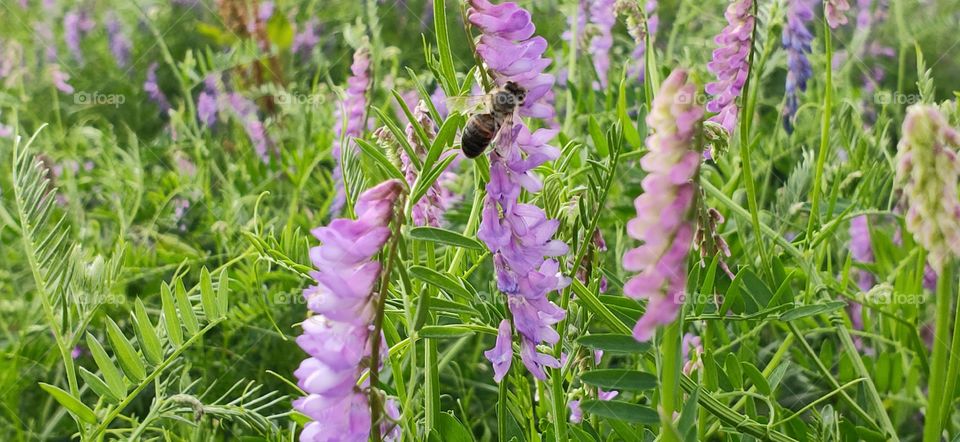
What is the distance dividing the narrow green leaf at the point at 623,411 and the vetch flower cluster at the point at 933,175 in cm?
25

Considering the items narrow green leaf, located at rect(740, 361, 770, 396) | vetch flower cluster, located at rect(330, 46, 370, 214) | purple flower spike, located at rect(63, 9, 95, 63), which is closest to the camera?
narrow green leaf, located at rect(740, 361, 770, 396)

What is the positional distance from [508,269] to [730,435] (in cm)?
36

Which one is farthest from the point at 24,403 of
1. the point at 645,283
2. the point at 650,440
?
the point at 645,283

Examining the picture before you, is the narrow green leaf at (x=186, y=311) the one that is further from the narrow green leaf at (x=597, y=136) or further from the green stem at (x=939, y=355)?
the green stem at (x=939, y=355)

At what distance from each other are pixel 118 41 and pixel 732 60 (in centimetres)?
322

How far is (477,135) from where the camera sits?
88 centimetres

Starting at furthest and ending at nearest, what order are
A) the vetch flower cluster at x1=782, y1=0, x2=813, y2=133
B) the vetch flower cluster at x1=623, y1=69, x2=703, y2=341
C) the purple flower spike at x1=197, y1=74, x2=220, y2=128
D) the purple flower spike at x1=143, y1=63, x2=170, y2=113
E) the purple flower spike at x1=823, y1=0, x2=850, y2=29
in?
the purple flower spike at x1=143, y1=63, x2=170, y2=113 < the purple flower spike at x1=197, y1=74, x2=220, y2=128 < the vetch flower cluster at x1=782, y1=0, x2=813, y2=133 < the purple flower spike at x1=823, y1=0, x2=850, y2=29 < the vetch flower cluster at x1=623, y1=69, x2=703, y2=341

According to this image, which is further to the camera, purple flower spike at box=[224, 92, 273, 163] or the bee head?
purple flower spike at box=[224, 92, 273, 163]

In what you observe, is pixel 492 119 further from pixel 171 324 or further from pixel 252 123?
pixel 252 123

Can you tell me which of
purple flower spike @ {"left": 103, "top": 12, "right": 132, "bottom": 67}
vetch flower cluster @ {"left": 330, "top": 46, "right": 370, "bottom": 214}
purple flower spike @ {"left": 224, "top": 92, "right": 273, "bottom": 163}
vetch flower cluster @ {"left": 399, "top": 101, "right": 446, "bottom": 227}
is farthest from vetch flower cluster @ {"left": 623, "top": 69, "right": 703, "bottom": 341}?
purple flower spike @ {"left": 103, "top": 12, "right": 132, "bottom": 67}

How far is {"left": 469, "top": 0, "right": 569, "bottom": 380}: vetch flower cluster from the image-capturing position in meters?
0.88

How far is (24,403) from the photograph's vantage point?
1821 millimetres

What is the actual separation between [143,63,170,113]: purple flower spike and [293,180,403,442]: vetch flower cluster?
9.06ft

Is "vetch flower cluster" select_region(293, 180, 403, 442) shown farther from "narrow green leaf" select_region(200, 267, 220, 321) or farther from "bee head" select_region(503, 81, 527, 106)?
"narrow green leaf" select_region(200, 267, 220, 321)
